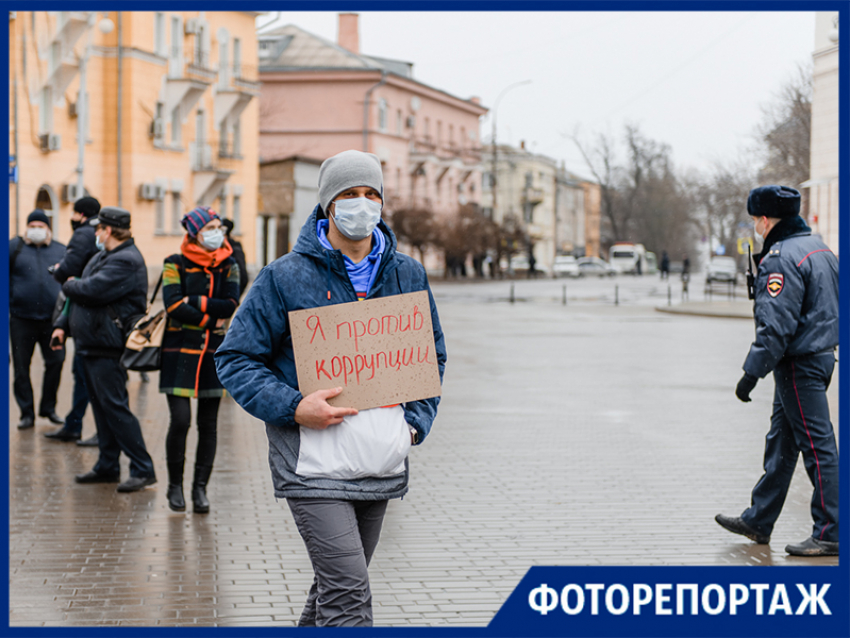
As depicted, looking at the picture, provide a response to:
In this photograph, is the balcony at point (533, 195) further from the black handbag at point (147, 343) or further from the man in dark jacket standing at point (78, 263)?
the black handbag at point (147, 343)

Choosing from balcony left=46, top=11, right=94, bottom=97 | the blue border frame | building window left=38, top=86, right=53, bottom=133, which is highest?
balcony left=46, top=11, right=94, bottom=97

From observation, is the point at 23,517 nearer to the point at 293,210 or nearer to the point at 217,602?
the point at 217,602

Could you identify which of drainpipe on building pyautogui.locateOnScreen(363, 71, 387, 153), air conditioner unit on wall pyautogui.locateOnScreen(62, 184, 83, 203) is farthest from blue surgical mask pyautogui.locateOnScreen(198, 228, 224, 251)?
drainpipe on building pyautogui.locateOnScreen(363, 71, 387, 153)

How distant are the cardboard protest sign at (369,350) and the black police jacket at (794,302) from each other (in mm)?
2604

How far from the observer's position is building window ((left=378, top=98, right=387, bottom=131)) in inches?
2490

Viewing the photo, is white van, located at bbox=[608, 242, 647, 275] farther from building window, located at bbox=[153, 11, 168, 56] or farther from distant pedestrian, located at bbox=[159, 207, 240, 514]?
distant pedestrian, located at bbox=[159, 207, 240, 514]

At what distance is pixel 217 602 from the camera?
5.33 m

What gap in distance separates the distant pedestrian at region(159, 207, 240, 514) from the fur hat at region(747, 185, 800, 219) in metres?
2.91

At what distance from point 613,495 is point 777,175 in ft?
104

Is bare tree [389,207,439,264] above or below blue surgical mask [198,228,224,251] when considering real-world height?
above

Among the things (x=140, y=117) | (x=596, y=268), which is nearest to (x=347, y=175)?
(x=140, y=117)

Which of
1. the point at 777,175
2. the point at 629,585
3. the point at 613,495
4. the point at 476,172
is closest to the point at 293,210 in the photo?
the point at 777,175

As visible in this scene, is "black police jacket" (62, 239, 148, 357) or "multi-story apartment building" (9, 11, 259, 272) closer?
"black police jacket" (62, 239, 148, 357)

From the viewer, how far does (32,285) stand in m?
10.6
